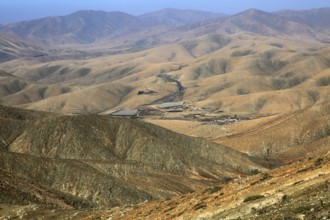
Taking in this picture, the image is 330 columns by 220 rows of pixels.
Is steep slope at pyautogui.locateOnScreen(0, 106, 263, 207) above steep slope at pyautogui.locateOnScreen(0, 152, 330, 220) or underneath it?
underneath

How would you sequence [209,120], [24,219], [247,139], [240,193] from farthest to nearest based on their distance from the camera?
[209,120] → [247,139] → [24,219] → [240,193]

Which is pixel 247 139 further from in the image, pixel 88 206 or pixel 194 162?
pixel 88 206

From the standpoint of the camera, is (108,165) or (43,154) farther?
(43,154)

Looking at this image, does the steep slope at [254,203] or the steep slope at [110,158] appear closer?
the steep slope at [254,203]

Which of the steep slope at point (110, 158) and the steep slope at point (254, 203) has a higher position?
the steep slope at point (254, 203)

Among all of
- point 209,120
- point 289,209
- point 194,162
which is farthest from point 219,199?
point 209,120

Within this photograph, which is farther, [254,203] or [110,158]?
[110,158]

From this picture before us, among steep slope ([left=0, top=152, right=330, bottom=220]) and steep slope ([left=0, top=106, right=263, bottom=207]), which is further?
steep slope ([left=0, top=106, right=263, bottom=207])

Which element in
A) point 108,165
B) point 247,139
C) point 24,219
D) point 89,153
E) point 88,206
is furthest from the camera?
point 247,139
